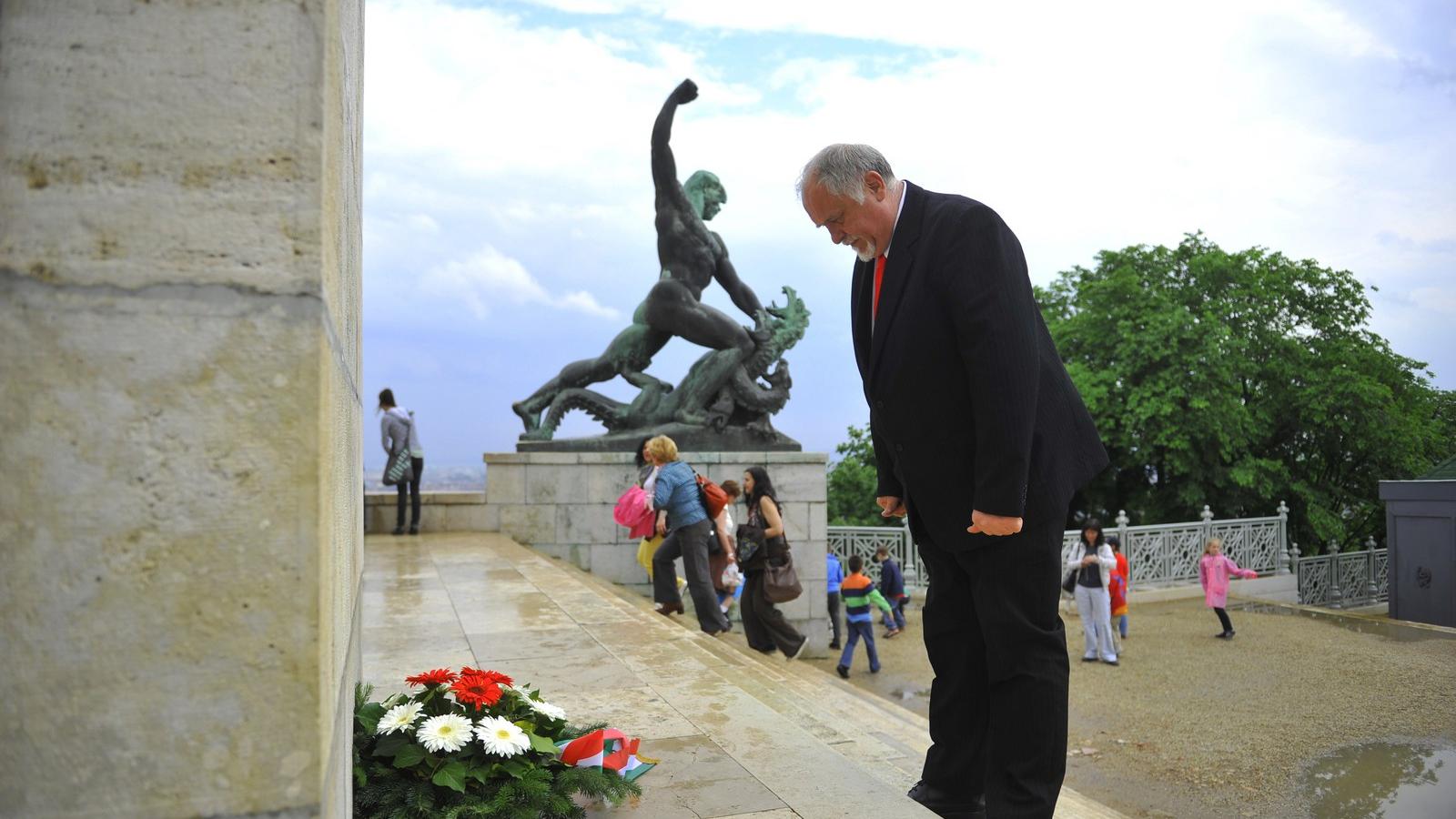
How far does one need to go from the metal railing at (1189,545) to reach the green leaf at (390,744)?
15.6 meters

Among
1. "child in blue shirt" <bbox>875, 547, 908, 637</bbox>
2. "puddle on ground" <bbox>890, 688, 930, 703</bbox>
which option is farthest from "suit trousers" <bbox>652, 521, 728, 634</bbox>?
"child in blue shirt" <bbox>875, 547, 908, 637</bbox>

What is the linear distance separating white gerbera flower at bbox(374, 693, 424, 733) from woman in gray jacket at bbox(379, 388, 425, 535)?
9.60 m

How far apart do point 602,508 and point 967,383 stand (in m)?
10.3

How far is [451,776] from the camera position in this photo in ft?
7.78

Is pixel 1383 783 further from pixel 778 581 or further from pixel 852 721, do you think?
pixel 778 581

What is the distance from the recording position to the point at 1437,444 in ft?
47.3

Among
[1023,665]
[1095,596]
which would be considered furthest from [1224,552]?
[1023,665]

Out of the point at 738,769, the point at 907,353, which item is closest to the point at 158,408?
the point at 907,353

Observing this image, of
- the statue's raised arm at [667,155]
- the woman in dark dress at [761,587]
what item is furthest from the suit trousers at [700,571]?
the statue's raised arm at [667,155]

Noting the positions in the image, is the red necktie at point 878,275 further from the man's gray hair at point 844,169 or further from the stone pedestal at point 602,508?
the stone pedestal at point 602,508

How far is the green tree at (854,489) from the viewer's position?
31469 millimetres

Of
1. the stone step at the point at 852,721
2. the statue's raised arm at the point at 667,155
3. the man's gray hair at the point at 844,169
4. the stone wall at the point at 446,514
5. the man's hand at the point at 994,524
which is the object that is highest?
the statue's raised arm at the point at 667,155

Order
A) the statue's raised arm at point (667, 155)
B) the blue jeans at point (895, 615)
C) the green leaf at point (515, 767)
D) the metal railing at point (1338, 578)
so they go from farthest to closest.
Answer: the metal railing at point (1338, 578) → the blue jeans at point (895, 615) → the statue's raised arm at point (667, 155) → the green leaf at point (515, 767)

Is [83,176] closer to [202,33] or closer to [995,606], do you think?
[202,33]
